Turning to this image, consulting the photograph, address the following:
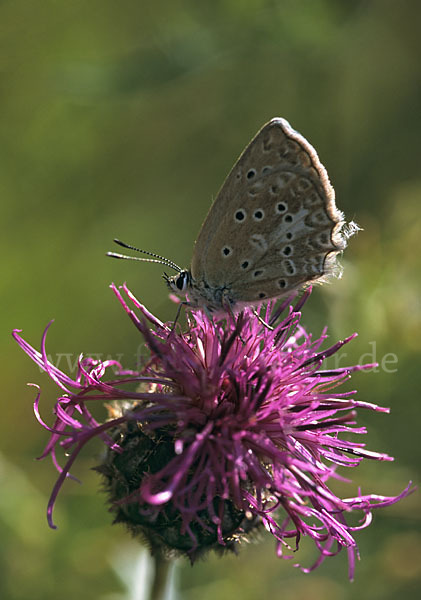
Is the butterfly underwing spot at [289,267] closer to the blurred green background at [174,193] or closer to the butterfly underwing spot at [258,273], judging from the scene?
the butterfly underwing spot at [258,273]

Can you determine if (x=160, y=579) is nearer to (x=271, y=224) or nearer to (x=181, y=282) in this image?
(x=181, y=282)

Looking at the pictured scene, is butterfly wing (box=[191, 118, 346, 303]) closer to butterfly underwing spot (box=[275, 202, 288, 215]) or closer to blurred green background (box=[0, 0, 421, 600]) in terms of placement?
Result: butterfly underwing spot (box=[275, 202, 288, 215])

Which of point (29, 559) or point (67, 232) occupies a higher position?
point (67, 232)

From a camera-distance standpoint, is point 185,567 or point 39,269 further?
point 39,269

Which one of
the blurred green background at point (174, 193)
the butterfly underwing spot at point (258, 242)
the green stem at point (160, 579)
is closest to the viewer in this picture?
the green stem at point (160, 579)

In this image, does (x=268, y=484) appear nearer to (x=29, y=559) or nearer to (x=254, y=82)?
(x=29, y=559)

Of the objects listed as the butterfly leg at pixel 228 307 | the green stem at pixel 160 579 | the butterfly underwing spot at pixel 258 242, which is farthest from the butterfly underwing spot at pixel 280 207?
the green stem at pixel 160 579

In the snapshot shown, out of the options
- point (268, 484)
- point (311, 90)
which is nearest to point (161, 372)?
point (268, 484)
